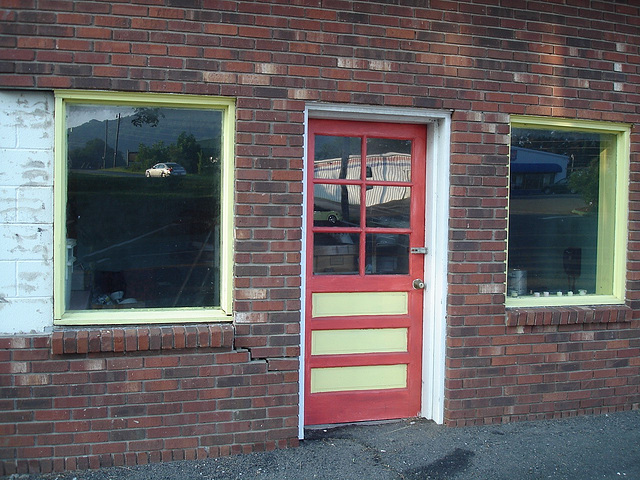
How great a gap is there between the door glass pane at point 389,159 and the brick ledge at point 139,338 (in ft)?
5.22

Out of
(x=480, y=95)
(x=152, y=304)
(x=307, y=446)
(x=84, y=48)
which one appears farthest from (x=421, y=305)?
(x=84, y=48)

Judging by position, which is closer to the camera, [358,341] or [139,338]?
[139,338]

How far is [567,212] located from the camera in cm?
493

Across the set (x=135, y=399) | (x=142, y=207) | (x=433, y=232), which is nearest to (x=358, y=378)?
(x=433, y=232)

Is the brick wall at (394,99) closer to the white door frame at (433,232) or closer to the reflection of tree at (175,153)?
the white door frame at (433,232)

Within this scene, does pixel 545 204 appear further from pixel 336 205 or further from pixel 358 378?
pixel 358 378

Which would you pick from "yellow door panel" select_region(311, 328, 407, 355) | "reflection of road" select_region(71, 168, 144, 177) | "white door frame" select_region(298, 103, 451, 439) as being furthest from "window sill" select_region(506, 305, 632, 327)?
"reflection of road" select_region(71, 168, 144, 177)

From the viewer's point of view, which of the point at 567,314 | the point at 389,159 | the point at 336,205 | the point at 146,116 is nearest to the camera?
the point at 146,116

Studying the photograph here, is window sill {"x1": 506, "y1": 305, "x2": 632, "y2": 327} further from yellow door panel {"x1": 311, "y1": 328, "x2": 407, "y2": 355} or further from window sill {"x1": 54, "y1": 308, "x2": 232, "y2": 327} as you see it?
window sill {"x1": 54, "y1": 308, "x2": 232, "y2": 327}

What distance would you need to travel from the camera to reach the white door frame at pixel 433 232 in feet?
14.3

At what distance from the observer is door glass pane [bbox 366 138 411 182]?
4.52m

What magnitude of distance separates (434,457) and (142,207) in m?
2.58

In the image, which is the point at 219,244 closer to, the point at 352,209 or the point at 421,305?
the point at 352,209

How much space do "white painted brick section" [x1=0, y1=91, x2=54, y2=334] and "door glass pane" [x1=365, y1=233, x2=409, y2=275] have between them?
222cm
